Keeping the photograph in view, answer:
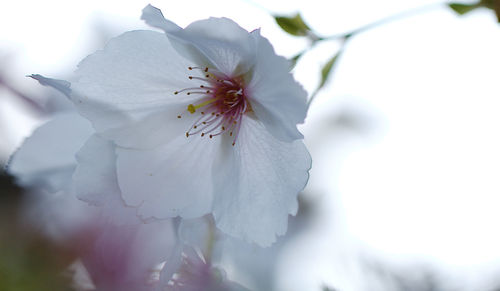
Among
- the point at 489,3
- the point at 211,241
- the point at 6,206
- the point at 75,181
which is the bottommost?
the point at 211,241

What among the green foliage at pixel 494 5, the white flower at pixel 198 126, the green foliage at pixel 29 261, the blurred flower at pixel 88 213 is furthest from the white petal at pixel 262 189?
the green foliage at pixel 29 261

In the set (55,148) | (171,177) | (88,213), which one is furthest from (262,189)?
(88,213)

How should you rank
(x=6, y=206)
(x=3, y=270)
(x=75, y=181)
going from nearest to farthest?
(x=3, y=270) → (x=6, y=206) → (x=75, y=181)

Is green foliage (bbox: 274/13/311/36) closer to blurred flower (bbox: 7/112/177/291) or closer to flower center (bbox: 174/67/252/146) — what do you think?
flower center (bbox: 174/67/252/146)

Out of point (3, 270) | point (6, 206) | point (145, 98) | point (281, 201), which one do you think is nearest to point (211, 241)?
point (281, 201)

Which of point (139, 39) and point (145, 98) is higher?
point (139, 39)

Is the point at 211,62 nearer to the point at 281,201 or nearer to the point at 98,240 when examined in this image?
the point at 281,201

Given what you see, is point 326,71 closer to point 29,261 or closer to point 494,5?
point 494,5
